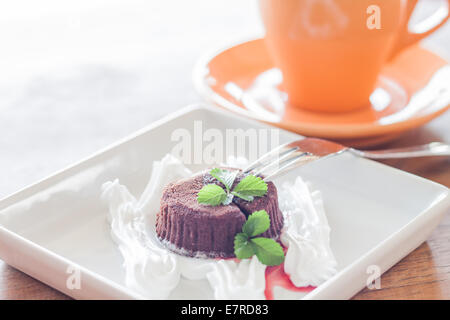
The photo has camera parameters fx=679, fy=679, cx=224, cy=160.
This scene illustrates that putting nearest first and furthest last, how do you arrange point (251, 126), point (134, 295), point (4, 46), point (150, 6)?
point (134, 295), point (251, 126), point (4, 46), point (150, 6)

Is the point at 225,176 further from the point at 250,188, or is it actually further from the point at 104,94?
the point at 104,94

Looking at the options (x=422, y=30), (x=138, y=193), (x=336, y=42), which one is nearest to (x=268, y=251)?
(x=138, y=193)

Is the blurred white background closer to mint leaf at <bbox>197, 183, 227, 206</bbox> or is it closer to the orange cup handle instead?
the orange cup handle

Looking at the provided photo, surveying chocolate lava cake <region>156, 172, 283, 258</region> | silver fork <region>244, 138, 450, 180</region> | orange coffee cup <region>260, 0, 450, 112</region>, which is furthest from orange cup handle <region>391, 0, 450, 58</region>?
chocolate lava cake <region>156, 172, 283, 258</region>

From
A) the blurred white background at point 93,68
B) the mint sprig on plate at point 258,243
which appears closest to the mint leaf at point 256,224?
the mint sprig on plate at point 258,243

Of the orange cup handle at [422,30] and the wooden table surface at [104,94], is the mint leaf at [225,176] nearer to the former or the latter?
the wooden table surface at [104,94]

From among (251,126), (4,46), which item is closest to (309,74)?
(251,126)
